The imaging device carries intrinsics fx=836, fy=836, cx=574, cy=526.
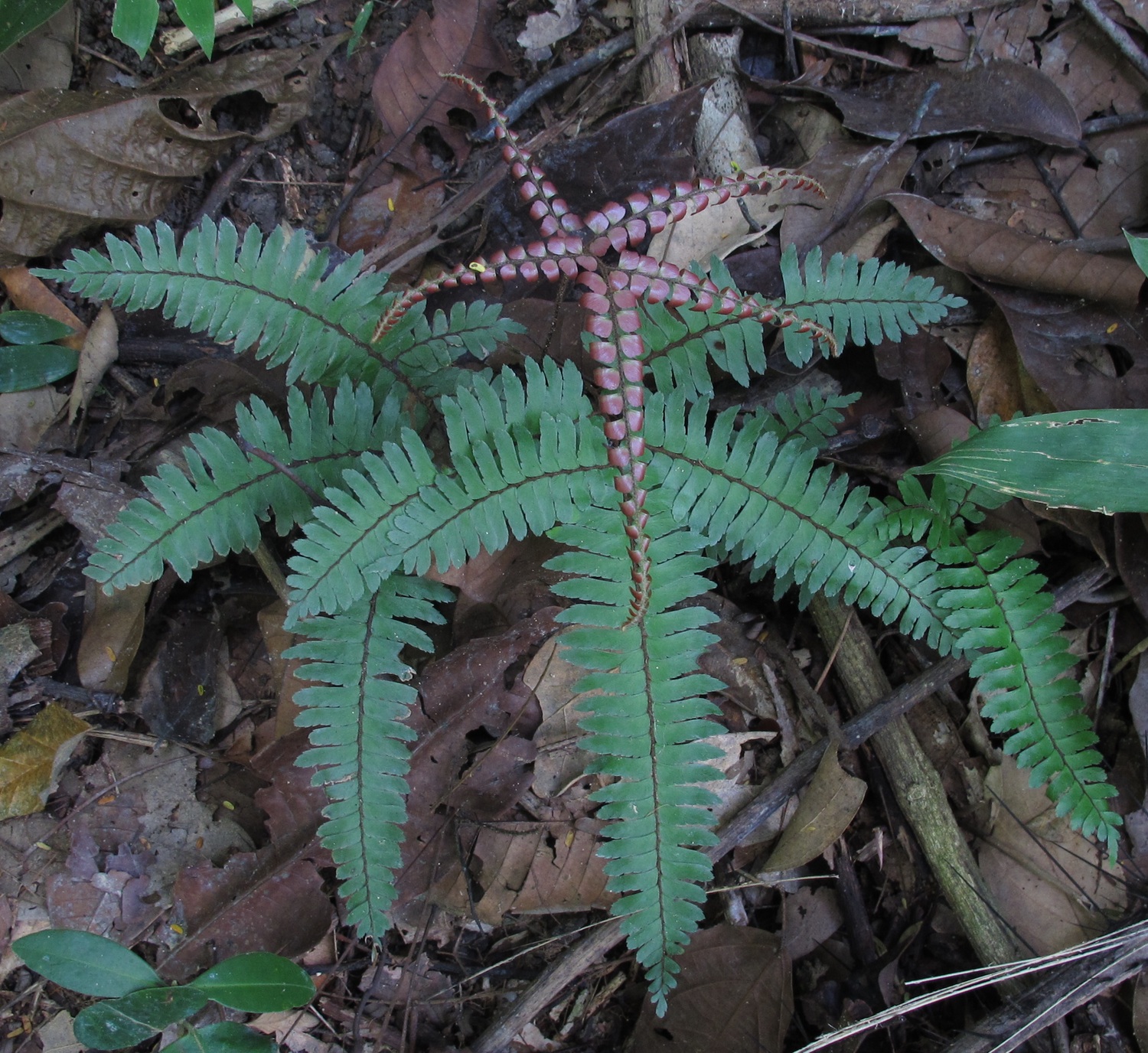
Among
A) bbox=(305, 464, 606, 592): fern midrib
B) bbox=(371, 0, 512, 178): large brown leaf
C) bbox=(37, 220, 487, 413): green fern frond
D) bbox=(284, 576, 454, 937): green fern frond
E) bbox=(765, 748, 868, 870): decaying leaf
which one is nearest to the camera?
bbox=(305, 464, 606, 592): fern midrib

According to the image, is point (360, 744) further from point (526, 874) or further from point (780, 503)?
point (780, 503)

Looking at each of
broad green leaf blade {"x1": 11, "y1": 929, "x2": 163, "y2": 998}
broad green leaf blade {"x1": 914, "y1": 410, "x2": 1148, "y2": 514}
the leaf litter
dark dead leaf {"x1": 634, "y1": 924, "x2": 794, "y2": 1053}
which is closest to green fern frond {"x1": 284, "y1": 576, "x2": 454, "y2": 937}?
the leaf litter

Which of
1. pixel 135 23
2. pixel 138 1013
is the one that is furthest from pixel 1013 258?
pixel 138 1013

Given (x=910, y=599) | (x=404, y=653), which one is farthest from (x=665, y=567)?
(x=404, y=653)

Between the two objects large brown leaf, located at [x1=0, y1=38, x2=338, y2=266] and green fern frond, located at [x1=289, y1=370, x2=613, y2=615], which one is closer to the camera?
green fern frond, located at [x1=289, y1=370, x2=613, y2=615]

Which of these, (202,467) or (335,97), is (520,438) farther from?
(335,97)

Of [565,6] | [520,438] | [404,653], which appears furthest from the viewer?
[565,6]

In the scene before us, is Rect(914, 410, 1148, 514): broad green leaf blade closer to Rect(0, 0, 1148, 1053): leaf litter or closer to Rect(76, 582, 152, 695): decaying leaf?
Rect(0, 0, 1148, 1053): leaf litter

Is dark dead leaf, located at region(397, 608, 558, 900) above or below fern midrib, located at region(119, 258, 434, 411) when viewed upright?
below
